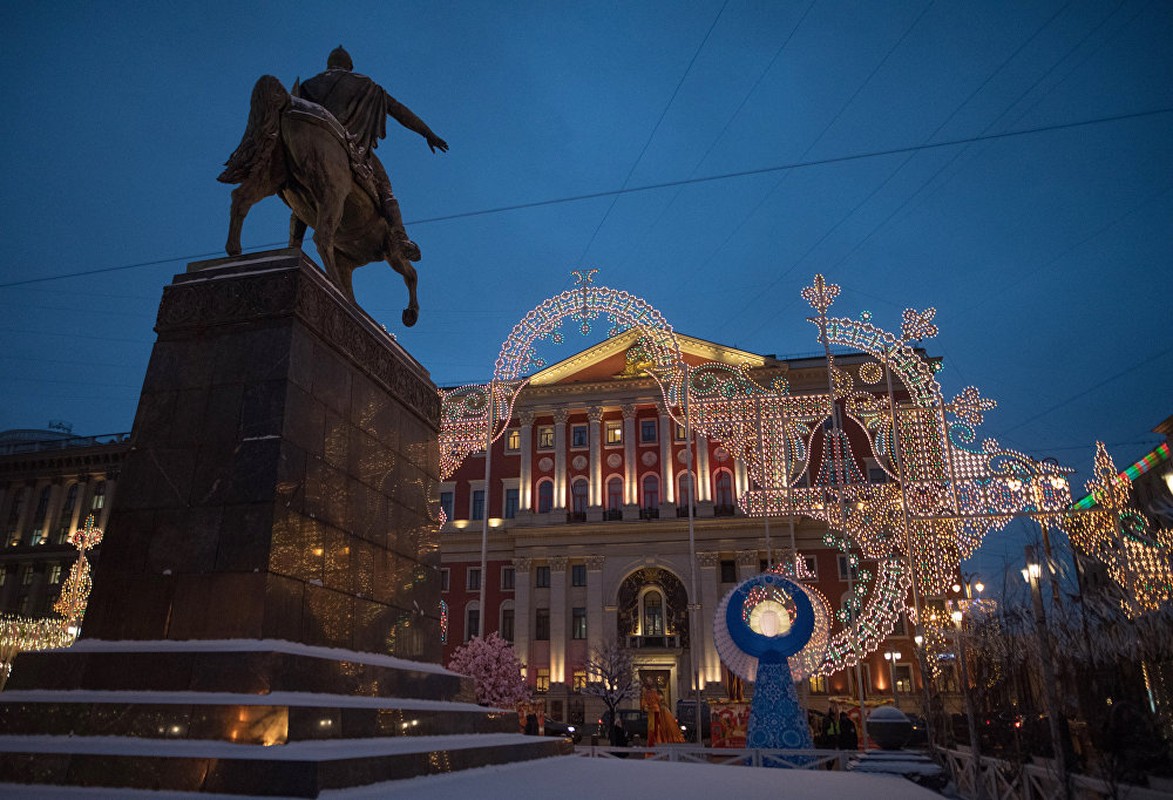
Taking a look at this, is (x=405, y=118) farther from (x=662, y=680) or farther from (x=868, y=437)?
(x=662, y=680)

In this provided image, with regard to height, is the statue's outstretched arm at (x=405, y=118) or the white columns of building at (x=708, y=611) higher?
the statue's outstretched arm at (x=405, y=118)

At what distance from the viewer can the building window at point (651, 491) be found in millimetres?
39688

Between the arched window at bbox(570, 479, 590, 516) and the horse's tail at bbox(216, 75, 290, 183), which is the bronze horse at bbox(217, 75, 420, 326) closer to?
the horse's tail at bbox(216, 75, 290, 183)

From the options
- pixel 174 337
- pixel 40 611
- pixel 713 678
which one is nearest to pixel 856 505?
pixel 713 678


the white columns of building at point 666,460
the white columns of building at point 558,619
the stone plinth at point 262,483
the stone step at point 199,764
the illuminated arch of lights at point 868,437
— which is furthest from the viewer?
the white columns of building at point 666,460

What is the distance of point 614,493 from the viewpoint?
40344 mm

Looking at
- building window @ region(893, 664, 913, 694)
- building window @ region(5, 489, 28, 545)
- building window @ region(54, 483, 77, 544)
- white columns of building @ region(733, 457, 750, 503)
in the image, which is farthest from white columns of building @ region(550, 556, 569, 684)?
building window @ region(5, 489, 28, 545)

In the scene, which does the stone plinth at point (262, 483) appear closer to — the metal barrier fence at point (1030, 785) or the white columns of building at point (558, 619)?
the metal barrier fence at point (1030, 785)

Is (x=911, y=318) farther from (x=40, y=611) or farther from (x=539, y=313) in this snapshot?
(x=40, y=611)

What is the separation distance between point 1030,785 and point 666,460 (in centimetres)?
3184

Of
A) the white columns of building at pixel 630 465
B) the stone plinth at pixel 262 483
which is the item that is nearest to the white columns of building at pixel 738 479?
the white columns of building at pixel 630 465

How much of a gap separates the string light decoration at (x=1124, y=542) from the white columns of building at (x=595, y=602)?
75.9 ft

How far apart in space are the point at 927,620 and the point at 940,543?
2.75 meters

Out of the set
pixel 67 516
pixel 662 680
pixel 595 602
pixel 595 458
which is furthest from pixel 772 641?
pixel 67 516
